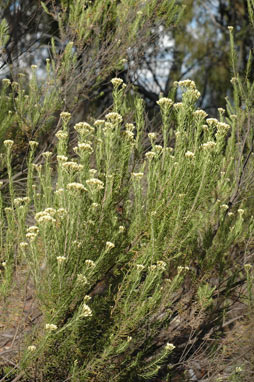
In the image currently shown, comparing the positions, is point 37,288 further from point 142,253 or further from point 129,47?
point 129,47

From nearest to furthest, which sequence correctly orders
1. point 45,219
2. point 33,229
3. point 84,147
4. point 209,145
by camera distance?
1. point 45,219
2. point 33,229
3. point 84,147
4. point 209,145

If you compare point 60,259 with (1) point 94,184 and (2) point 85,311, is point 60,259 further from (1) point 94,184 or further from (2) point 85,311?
(1) point 94,184

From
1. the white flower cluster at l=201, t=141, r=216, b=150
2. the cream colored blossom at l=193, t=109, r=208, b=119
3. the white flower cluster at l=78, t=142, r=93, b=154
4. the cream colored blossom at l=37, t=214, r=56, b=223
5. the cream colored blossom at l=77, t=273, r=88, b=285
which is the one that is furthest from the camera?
the cream colored blossom at l=193, t=109, r=208, b=119

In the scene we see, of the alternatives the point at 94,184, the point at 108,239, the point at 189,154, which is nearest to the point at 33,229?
the point at 94,184

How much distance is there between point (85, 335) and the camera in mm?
3432

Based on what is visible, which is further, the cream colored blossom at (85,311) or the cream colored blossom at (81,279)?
the cream colored blossom at (81,279)

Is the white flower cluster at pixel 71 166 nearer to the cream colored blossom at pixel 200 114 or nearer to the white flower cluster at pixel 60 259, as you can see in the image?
the white flower cluster at pixel 60 259

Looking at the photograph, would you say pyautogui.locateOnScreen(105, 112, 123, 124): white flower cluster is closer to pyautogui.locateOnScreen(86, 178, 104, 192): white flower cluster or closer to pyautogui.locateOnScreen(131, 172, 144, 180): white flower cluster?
pyautogui.locateOnScreen(131, 172, 144, 180): white flower cluster

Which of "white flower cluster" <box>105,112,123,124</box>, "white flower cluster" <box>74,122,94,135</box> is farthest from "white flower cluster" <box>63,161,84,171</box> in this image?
"white flower cluster" <box>105,112,123,124</box>

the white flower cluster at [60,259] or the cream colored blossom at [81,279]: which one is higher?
the white flower cluster at [60,259]

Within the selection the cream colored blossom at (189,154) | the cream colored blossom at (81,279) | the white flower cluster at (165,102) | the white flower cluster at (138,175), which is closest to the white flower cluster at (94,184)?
the white flower cluster at (138,175)

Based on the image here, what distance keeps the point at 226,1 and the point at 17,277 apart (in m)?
10.2

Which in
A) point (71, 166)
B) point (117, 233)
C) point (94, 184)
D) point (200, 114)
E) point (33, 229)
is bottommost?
point (117, 233)

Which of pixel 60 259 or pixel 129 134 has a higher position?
pixel 129 134
